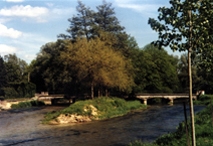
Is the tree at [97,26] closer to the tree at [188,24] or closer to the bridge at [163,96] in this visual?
the bridge at [163,96]

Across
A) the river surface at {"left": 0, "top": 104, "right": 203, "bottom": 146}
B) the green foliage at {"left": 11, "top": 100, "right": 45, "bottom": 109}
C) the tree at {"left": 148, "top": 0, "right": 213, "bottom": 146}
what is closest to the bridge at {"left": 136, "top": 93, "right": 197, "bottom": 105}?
the green foliage at {"left": 11, "top": 100, "right": 45, "bottom": 109}

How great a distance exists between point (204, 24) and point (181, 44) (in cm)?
88

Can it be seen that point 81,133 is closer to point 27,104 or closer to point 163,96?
point 27,104

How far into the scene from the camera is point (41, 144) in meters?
25.6

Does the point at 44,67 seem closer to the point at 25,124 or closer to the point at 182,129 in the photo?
the point at 25,124

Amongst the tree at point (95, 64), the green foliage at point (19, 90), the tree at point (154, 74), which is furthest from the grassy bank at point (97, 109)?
the green foliage at point (19, 90)

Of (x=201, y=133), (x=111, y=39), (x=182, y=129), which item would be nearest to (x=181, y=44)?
(x=201, y=133)

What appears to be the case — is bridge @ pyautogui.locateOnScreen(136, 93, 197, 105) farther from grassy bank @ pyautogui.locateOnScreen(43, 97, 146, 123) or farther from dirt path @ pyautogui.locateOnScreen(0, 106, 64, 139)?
dirt path @ pyautogui.locateOnScreen(0, 106, 64, 139)

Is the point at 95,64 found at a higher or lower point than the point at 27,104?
higher

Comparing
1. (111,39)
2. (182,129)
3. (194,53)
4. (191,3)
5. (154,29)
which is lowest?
(182,129)

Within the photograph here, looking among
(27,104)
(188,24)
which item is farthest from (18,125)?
(188,24)

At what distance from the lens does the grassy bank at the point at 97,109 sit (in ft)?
134

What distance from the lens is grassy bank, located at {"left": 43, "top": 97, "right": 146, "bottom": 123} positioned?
134 feet

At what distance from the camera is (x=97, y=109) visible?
44.0 meters
